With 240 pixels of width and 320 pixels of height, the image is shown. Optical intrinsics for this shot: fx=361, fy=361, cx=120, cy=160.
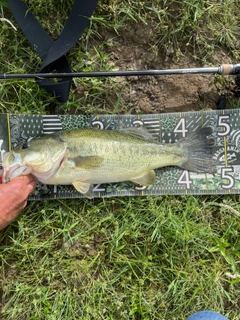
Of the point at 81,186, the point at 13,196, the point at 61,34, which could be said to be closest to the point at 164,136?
the point at 81,186

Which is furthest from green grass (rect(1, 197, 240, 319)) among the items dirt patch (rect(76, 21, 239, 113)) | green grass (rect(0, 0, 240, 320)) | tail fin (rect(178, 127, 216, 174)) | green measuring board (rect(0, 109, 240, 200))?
dirt patch (rect(76, 21, 239, 113))

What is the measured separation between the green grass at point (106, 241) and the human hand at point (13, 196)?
0.29 m

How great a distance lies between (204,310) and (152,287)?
520 millimetres

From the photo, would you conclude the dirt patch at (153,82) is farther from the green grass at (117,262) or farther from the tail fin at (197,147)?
the green grass at (117,262)

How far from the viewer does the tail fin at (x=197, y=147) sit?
3494mm

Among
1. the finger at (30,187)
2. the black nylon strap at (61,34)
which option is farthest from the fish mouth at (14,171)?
the black nylon strap at (61,34)

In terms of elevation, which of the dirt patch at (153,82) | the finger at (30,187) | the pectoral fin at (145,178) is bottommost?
the pectoral fin at (145,178)

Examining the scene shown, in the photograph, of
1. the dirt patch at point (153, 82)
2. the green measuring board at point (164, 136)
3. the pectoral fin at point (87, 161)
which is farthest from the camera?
the dirt patch at point (153, 82)

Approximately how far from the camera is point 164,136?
3.62 m

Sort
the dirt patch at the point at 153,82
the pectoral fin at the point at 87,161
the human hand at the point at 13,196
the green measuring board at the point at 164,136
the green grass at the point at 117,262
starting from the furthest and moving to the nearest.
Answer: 1. the dirt patch at the point at 153,82
2. the green measuring board at the point at 164,136
3. the green grass at the point at 117,262
4. the pectoral fin at the point at 87,161
5. the human hand at the point at 13,196

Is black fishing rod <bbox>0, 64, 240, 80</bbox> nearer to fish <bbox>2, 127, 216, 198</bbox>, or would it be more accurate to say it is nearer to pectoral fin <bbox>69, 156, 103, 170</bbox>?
fish <bbox>2, 127, 216, 198</bbox>

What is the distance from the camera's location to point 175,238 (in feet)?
11.4

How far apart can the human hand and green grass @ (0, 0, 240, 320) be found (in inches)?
11.3

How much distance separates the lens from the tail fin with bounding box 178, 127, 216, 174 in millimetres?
3494
